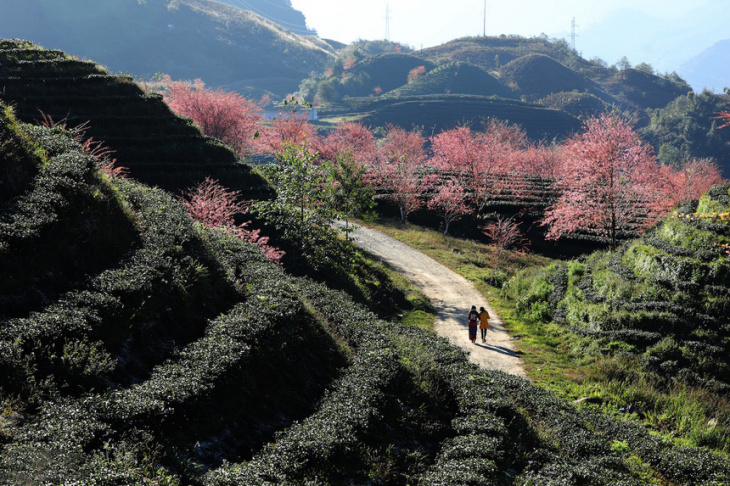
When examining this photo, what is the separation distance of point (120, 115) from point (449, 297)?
2692cm

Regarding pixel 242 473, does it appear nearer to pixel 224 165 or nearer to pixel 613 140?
pixel 224 165

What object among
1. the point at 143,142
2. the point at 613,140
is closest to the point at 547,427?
the point at 613,140

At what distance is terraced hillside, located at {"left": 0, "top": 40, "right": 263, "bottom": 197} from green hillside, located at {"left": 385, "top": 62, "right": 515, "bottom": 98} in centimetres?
13905

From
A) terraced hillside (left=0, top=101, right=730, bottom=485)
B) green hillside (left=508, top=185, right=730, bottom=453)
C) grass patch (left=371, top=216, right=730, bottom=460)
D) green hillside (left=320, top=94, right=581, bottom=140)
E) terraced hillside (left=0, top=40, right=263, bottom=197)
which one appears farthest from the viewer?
green hillside (left=320, top=94, right=581, bottom=140)

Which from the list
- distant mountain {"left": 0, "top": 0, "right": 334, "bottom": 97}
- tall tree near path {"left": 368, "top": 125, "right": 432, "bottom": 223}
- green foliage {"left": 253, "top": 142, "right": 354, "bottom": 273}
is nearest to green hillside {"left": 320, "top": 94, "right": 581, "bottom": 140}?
distant mountain {"left": 0, "top": 0, "right": 334, "bottom": 97}

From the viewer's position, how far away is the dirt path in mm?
19047

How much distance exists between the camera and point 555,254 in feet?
143

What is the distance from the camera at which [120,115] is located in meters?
34.3

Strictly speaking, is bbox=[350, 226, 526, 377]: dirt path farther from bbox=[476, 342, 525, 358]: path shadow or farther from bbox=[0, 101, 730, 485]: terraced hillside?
bbox=[0, 101, 730, 485]: terraced hillside

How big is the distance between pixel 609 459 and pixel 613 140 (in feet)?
86.9

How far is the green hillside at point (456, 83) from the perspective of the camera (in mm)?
171000

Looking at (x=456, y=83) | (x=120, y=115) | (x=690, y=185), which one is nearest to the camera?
(x=120, y=115)

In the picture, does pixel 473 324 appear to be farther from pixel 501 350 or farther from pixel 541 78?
pixel 541 78

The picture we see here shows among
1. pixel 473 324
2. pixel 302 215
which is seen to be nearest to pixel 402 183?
pixel 302 215
